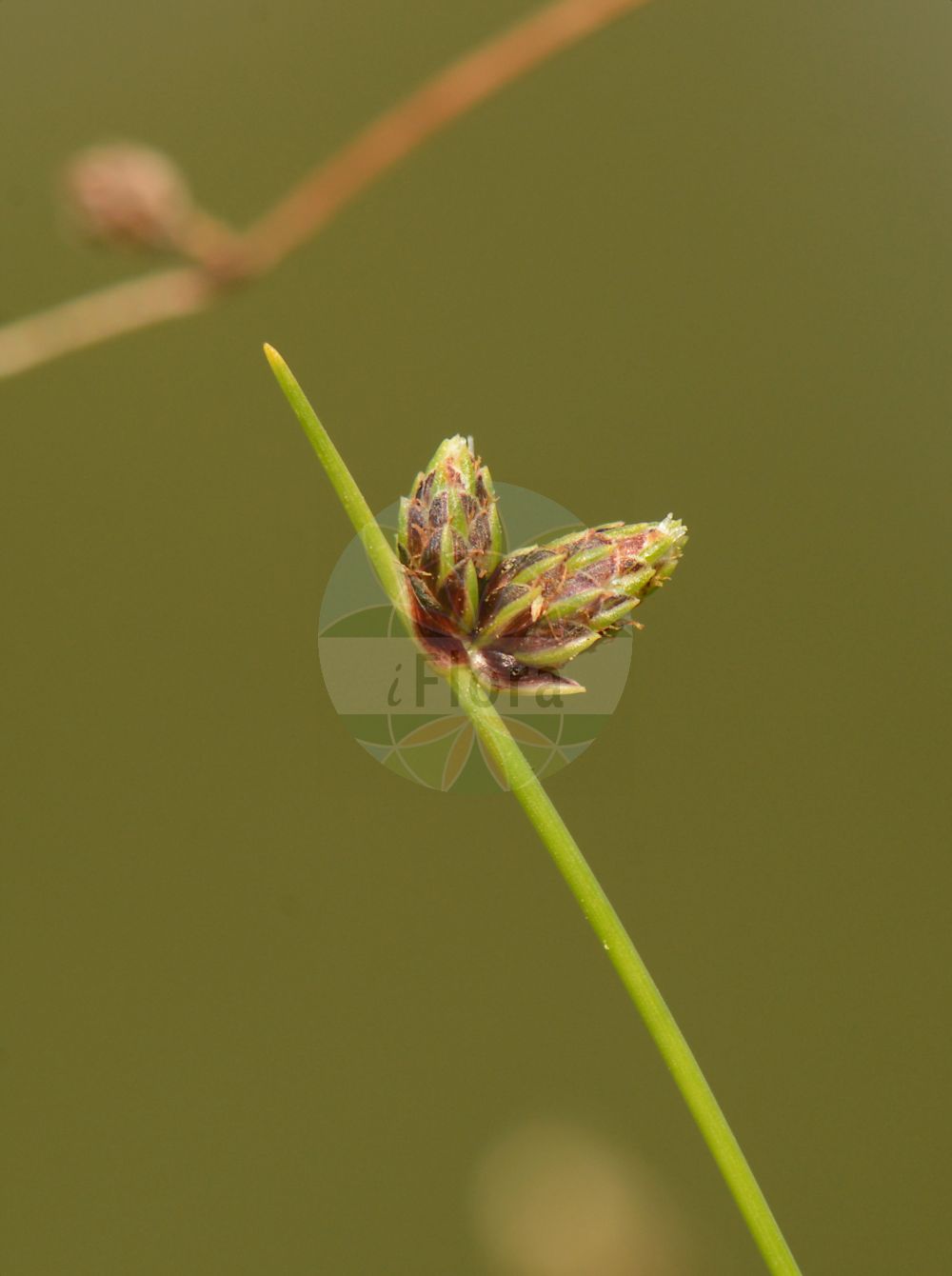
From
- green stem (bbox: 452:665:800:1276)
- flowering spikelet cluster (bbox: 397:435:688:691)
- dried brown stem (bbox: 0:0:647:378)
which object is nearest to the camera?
green stem (bbox: 452:665:800:1276)

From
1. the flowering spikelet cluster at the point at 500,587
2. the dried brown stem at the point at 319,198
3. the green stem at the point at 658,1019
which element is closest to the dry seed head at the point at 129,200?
the dried brown stem at the point at 319,198

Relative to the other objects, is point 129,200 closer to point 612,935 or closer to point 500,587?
point 500,587

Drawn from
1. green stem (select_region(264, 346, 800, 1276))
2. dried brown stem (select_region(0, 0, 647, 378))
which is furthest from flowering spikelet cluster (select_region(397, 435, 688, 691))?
dried brown stem (select_region(0, 0, 647, 378))

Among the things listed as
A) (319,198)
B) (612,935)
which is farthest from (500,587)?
(319,198)

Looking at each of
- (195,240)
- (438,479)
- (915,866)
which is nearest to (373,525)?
(438,479)

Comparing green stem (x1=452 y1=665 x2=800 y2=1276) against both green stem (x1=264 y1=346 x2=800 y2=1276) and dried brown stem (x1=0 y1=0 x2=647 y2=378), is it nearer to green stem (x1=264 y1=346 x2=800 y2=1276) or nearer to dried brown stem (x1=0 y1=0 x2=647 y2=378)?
green stem (x1=264 y1=346 x2=800 y2=1276)

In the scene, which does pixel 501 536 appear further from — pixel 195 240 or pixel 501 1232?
pixel 501 1232

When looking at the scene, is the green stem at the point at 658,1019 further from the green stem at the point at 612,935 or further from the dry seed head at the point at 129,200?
the dry seed head at the point at 129,200
